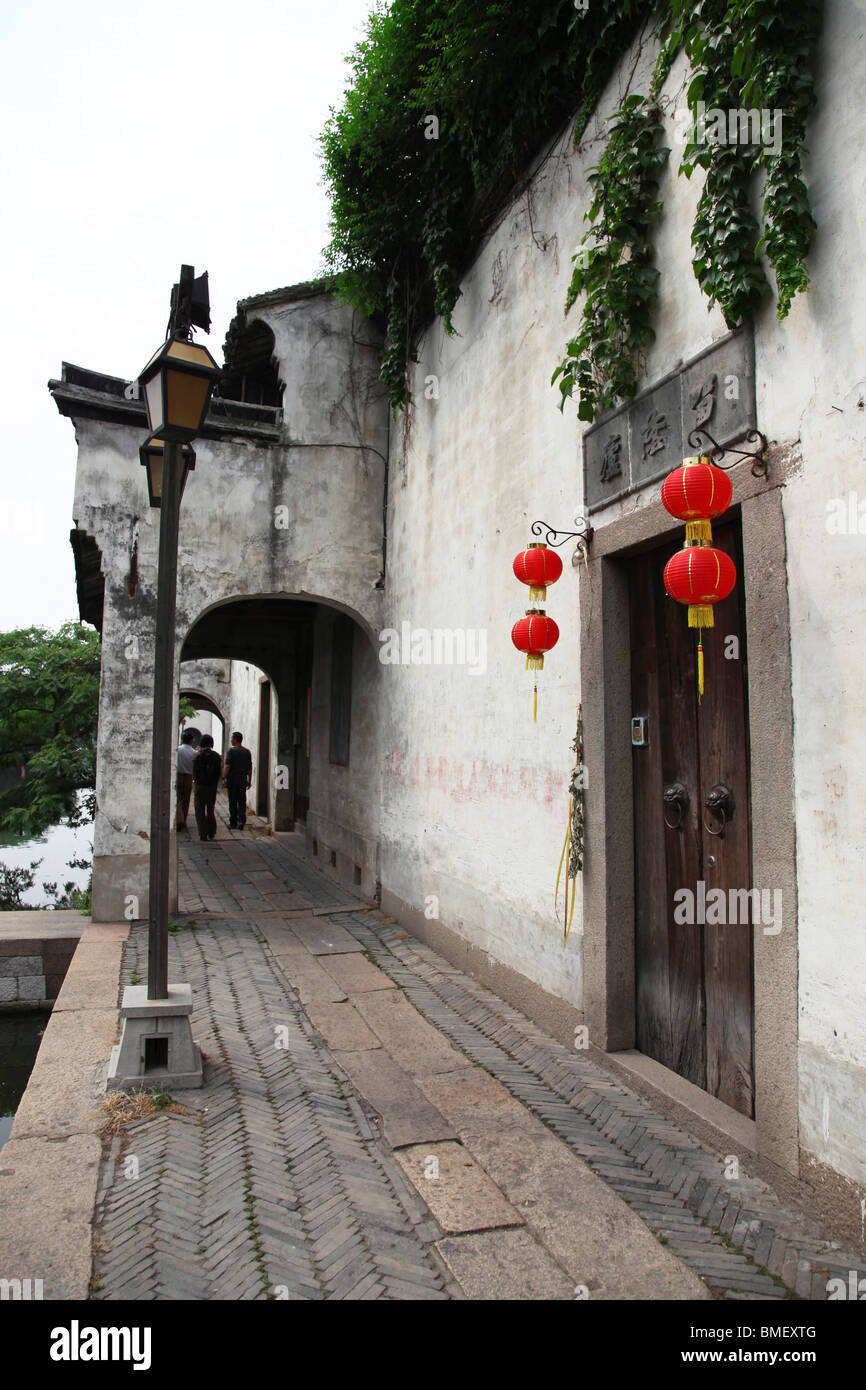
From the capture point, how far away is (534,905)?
5.43 m

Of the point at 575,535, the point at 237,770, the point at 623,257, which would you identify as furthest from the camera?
the point at 237,770

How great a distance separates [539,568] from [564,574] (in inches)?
18.2

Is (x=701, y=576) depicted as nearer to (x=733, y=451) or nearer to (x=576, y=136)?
(x=733, y=451)

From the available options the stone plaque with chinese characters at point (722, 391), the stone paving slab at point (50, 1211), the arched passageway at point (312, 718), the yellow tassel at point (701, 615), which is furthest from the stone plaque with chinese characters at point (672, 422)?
the arched passageway at point (312, 718)

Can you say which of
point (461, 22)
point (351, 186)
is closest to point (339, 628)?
point (351, 186)

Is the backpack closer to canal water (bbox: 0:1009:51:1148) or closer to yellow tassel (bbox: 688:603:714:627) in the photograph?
canal water (bbox: 0:1009:51:1148)

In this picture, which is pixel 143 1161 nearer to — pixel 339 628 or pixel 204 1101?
pixel 204 1101

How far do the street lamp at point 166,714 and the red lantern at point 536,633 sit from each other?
1.94 meters

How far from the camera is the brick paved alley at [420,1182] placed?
2771mm

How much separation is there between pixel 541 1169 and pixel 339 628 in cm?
845

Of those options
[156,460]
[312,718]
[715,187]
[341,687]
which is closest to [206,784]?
[312,718]

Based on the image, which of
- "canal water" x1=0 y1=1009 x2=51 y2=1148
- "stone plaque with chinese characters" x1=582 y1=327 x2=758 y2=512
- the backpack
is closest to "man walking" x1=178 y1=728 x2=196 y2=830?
the backpack

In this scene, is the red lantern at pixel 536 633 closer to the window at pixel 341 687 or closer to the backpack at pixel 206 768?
the window at pixel 341 687

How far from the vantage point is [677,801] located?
425cm
